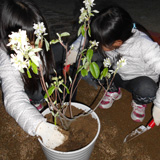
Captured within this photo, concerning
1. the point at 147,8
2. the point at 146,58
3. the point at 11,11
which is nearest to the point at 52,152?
the point at 11,11

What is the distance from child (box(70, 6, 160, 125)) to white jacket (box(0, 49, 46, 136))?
50cm

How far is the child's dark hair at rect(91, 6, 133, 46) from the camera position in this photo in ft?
3.13

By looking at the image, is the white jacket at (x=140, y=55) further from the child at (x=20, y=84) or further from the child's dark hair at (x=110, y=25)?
the child at (x=20, y=84)

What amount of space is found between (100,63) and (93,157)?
72 centimetres

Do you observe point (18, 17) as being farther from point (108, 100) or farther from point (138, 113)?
point (138, 113)

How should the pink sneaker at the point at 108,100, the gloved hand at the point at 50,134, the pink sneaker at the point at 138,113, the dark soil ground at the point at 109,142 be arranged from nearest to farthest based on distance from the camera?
the gloved hand at the point at 50,134 < the dark soil ground at the point at 109,142 < the pink sneaker at the point at 138,113 < the pink sneaker at the point at 108,100

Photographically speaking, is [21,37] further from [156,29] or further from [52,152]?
[156,29]

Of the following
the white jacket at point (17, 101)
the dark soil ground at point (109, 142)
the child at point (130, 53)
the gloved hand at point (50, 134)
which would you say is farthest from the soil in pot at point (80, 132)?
the child at point (130, 53)

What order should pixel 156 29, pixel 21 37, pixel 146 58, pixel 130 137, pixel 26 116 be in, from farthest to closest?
1. pixel 156 29
2. pixel 130 137
3. pixel 146 58
4. pixel 26 116
5. pixel 21 37

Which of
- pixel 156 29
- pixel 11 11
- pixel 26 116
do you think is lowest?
pixel 156 29

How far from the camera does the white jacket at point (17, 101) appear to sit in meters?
0.73

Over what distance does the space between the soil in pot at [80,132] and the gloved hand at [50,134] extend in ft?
0.27

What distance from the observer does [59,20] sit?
305 centimetres

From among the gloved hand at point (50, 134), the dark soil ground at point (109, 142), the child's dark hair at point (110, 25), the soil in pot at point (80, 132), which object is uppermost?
the child's dark hair at point (110, 25)
